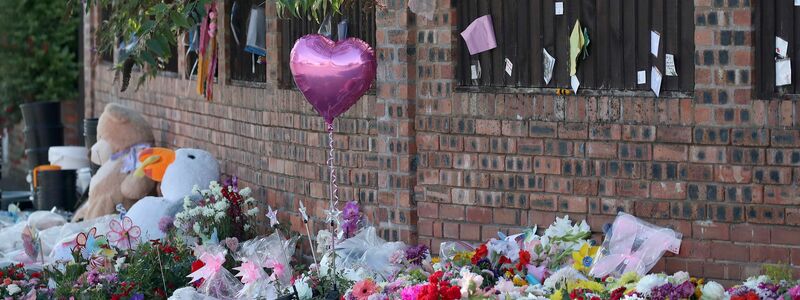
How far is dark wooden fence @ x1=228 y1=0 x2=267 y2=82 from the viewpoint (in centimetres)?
975

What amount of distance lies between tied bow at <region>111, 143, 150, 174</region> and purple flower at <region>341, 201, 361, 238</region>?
3.24 meters

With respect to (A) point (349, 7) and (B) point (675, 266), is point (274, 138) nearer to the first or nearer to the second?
(A) point (349, 7)

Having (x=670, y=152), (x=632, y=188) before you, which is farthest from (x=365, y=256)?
(x=670, y=152)

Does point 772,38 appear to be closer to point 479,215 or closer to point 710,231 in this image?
point 710,231

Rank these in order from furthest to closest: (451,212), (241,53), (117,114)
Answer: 1. (117,114)
2. (241,53)
3. (451,212)

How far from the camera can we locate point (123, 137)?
1137cm

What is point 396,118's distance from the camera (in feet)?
25.8

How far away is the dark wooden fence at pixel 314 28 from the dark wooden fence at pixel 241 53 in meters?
0.54

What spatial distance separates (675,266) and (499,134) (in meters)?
1.21

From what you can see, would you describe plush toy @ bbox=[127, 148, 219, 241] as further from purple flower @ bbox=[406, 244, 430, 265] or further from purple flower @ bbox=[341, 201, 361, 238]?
purple flower @ bbox=[406, 244, 430, 265]

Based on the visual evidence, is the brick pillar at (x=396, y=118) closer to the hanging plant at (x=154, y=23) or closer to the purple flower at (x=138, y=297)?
the hanging plant at (x=154, y=23)

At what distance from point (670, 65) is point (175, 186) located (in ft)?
13.9

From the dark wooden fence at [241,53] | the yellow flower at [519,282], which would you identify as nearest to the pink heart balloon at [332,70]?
the yellow flower at [519,282]

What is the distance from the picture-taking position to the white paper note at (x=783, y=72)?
6305 mm
